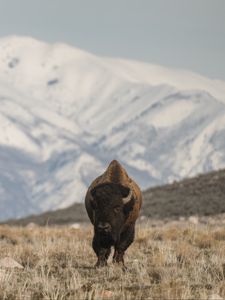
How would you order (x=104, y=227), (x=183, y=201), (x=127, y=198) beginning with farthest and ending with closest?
(x=183, y=201) < (x=127, y=198) < (x=104, y=227)

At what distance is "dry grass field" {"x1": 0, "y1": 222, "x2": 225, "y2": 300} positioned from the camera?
9953mm

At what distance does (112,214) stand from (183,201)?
3454 cm

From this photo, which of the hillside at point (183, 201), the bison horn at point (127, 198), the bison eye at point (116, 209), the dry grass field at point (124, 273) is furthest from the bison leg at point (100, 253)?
the hillside at point (183, 201)

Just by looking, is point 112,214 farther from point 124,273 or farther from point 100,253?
point 124,273

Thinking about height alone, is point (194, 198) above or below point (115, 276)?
below

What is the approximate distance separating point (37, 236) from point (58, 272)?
9.66 meters

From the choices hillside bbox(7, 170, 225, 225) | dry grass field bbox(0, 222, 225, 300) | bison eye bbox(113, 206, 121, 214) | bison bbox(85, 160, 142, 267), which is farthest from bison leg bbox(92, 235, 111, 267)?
hillside bbox(7, 170, 225, 225)

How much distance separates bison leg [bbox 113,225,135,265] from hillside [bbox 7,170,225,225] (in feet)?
79.9

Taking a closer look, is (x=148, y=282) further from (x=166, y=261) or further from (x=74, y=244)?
(x=74, y=244)

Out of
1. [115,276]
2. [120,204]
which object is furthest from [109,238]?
[115,276]

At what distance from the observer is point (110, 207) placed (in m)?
14.0

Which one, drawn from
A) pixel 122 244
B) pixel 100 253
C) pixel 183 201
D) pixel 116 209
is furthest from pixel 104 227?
pixel 183 201

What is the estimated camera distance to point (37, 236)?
74.2 feet

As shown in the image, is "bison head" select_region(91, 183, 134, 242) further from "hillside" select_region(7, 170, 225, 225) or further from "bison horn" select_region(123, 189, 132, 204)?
"hillside" select_region(7, 170, 225, 225)
